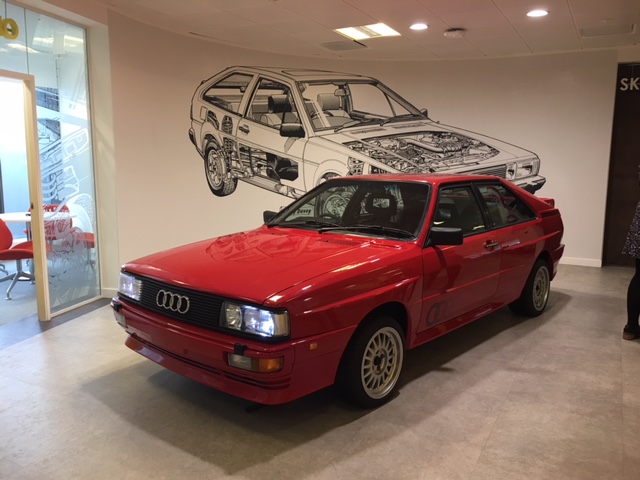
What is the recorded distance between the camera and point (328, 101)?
25.3 ft

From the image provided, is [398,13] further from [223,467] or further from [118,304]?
[223,467]

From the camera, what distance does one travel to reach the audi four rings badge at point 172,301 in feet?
9.12

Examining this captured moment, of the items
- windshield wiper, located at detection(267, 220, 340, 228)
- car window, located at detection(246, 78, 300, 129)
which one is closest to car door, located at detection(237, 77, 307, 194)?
car window, located at detection(246, 78, 300, 129)

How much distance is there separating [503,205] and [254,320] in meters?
2.72

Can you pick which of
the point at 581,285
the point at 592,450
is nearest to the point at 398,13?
the point at 581,285

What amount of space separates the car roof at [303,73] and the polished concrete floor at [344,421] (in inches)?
178

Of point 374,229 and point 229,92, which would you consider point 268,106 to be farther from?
point 374,229

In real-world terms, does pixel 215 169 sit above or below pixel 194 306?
above

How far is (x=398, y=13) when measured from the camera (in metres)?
5.19

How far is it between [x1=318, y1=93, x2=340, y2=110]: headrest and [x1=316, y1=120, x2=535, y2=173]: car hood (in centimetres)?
38

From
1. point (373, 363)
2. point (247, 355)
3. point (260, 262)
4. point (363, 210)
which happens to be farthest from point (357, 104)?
point (247, 355)

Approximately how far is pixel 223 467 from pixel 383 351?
3.68ft

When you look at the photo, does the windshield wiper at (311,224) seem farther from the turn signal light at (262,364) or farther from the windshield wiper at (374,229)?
the turn signal light at (262,364)

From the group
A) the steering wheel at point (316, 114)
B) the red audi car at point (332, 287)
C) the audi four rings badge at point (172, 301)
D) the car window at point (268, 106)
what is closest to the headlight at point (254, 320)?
the red audi car at point (332, 287)
